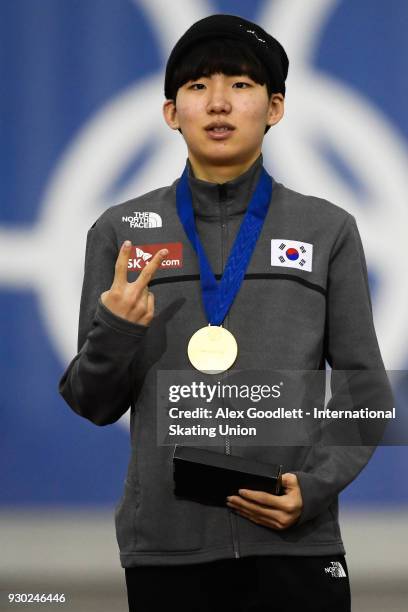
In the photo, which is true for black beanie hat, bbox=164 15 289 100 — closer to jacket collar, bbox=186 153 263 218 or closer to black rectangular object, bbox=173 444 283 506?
jacket collar, bbox=186 153 263 218

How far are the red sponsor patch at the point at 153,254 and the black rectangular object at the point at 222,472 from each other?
344mm

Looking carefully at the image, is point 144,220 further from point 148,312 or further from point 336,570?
point 336,570

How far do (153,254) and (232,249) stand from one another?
5.6 inches

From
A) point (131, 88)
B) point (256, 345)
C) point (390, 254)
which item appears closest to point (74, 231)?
point (131, 88)

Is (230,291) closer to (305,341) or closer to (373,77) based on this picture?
(305,341)

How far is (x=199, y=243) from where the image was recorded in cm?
190

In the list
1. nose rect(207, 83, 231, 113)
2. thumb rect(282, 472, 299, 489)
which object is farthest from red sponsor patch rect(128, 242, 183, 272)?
thumb rect(282, 472, 299, 489)

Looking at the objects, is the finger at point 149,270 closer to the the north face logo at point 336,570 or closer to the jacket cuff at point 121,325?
the jacket cuff at point 121,325

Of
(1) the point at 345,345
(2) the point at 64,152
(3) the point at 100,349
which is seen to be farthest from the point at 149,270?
(2) the point at 64,152

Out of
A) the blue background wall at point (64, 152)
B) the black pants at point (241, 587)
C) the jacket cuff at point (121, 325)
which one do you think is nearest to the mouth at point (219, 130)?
the jacket cuff at point (121, 325)

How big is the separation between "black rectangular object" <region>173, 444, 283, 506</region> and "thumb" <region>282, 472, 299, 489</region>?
12 mm

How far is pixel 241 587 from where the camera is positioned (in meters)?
1.73

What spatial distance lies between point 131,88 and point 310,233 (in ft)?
6.17

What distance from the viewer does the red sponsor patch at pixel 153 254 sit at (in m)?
1.90
